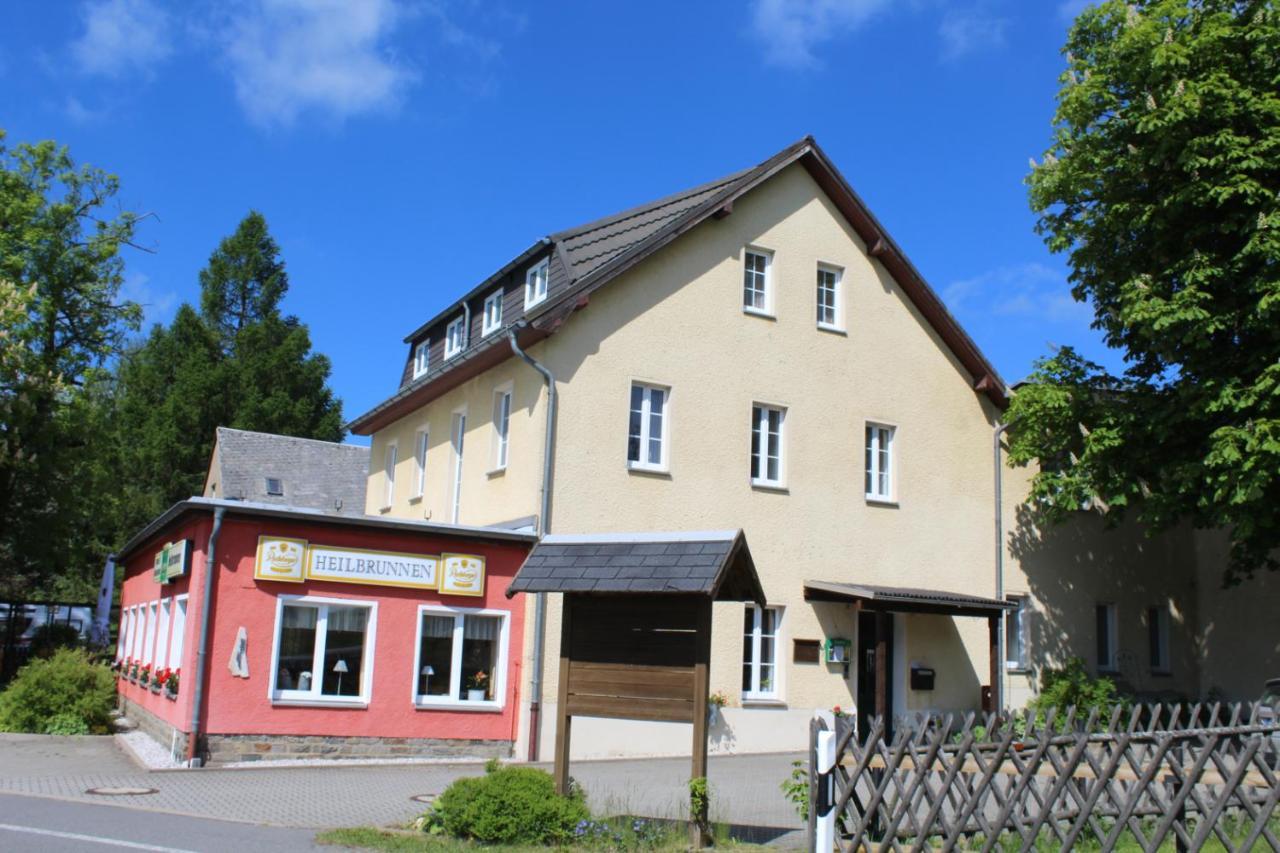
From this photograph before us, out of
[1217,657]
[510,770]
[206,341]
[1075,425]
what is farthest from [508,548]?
[206,341]

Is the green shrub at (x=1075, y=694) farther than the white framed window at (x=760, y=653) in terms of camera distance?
Yes

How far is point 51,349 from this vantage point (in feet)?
103

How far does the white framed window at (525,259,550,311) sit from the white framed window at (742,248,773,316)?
11.2 feet

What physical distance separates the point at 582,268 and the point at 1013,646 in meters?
10.7

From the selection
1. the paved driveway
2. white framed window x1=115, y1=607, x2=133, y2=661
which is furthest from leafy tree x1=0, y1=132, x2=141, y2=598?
the paved driveway

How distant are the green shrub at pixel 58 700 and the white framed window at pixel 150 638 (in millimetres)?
848

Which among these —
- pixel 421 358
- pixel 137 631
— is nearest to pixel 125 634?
pixel 137 631

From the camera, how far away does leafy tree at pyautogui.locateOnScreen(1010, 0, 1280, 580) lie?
58.2ft

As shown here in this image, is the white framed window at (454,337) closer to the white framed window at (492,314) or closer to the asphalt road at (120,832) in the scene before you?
the white framed window at (492,314)

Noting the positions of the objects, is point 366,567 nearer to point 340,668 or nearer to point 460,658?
point 340,668

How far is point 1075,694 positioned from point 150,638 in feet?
52.2

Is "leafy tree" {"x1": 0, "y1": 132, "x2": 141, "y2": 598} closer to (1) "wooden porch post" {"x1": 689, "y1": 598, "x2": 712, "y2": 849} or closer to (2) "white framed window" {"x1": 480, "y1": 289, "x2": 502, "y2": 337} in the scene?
(2) "white framed window" {"x1": 480, "y1": 289, "x2": 502, "y2": 337}

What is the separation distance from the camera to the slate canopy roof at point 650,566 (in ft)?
33.0

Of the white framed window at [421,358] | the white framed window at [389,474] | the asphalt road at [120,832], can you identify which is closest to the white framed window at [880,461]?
the white framed window at [389,474]
